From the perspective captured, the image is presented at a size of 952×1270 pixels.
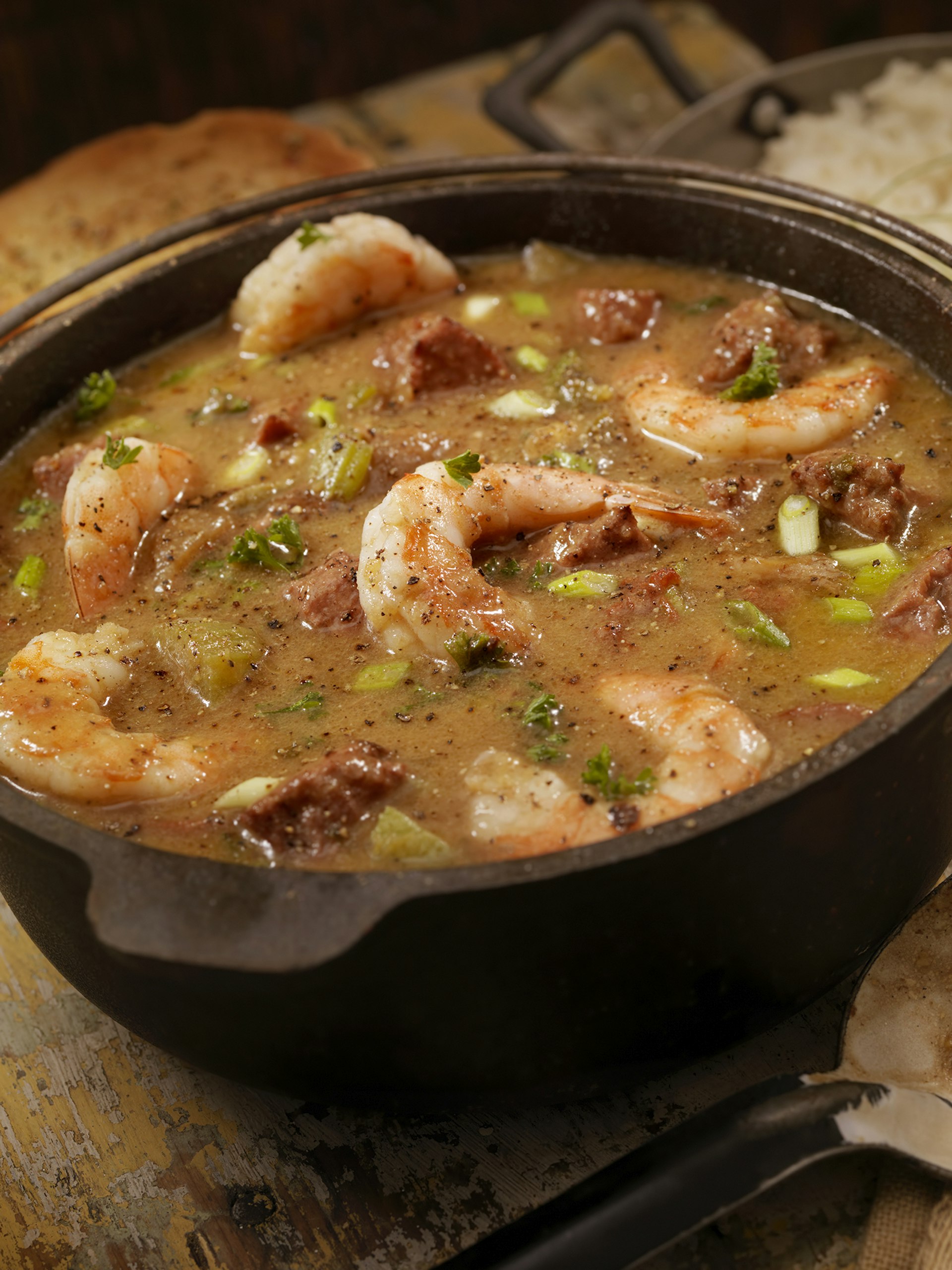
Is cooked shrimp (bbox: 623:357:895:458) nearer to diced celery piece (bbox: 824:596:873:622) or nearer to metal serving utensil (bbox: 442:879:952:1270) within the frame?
diced celery piece (bbox: 824:596:873:622)

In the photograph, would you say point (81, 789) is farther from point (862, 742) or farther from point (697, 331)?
point (697, 331)

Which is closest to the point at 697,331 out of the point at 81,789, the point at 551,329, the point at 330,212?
the point at 551,329

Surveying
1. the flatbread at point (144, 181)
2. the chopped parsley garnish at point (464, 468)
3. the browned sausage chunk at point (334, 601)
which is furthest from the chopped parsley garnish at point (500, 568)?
the flatbread at point (144, 181)

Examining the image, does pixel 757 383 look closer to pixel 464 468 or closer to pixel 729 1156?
pixel 464 468

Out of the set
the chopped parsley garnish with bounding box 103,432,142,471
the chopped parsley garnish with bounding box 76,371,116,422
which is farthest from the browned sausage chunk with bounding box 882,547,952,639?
the chopped parsley garnish with bounding box 76,371,116,422

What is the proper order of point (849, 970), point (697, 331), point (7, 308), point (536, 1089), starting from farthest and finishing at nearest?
1. point (7, 308)
2. point (697, 331)
3. point (849, 970)
4. point (536, 1089)

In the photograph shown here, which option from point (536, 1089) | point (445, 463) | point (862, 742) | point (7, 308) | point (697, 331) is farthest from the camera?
point (7, 308)

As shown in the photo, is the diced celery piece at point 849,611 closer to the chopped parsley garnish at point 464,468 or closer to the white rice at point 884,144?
the chopped parsley garnish at point 464,468
